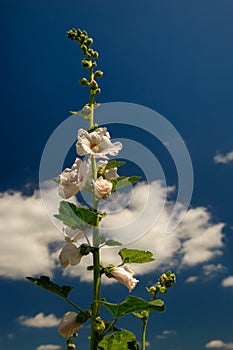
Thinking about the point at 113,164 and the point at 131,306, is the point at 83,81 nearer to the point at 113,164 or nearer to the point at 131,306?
the point at 113,164

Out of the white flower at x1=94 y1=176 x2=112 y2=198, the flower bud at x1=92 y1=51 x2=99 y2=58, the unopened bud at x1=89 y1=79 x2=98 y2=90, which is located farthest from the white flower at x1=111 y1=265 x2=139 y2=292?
the flower bud at x1=92 y1=51 x2=99 y2=58

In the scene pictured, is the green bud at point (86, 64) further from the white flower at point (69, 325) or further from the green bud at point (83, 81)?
the white flower at point (69, 325)

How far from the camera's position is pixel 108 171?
4605mm

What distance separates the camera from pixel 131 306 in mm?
3943

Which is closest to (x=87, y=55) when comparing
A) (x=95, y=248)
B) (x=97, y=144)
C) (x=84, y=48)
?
(x=84, y=48)

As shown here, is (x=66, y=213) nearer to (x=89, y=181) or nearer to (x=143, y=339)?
(x=89, y=181)

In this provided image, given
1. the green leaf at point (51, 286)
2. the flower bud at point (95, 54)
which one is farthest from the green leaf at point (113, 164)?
the flower bud at point (95, 54)

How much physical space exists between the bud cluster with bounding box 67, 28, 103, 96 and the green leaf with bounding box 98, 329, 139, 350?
106 inches

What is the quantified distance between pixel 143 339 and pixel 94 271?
108 centimetres

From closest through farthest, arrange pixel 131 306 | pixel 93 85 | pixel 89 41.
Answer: pixel 131 306, pixel 93 85, pixel 89 41

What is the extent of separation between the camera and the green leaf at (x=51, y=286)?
4.27 m

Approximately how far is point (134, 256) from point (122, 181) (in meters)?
0.80

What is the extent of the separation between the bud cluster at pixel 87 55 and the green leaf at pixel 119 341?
2689 millimetres

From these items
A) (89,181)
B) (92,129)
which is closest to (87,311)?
(89,181)
